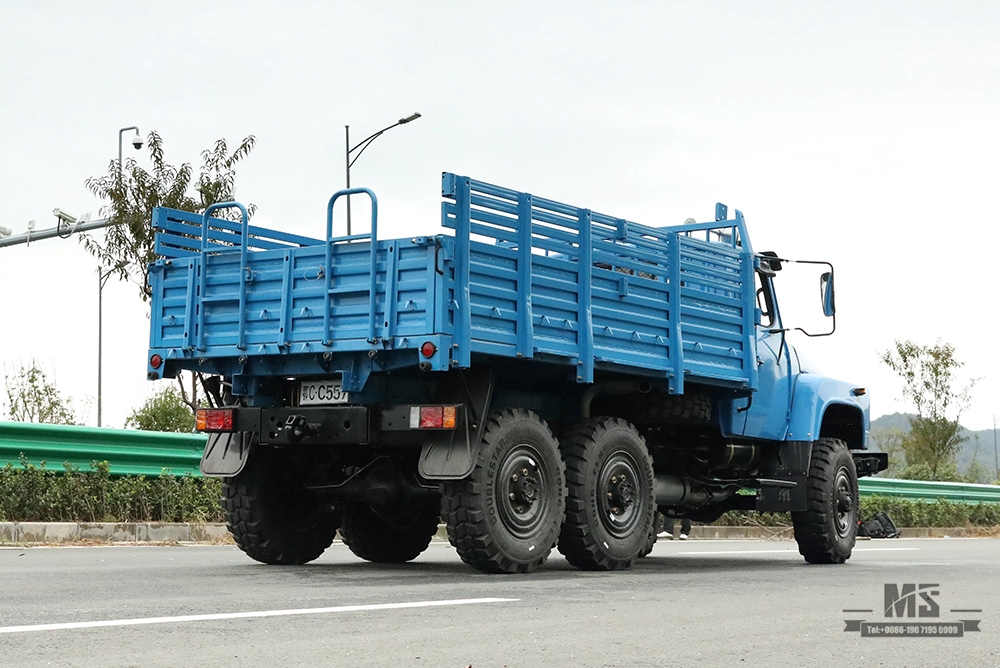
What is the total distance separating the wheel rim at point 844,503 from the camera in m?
13.2

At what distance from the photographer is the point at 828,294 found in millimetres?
12812

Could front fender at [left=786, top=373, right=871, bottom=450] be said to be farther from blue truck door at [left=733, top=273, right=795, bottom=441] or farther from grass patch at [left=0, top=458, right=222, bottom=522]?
grass patch at [left=0, top=458, right=222, bottom=522]

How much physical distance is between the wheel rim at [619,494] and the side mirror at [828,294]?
2942 millimetres

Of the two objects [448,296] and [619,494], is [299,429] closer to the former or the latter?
[448,296]

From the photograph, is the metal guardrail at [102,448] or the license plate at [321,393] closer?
the license plate at [321,393]

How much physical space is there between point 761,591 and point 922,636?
2.46m

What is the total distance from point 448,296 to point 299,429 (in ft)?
4.78

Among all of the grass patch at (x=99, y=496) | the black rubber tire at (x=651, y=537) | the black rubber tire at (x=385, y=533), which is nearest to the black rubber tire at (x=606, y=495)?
the black rubber tire at (x=651, y=537)

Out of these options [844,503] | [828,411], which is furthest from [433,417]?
[828,411]

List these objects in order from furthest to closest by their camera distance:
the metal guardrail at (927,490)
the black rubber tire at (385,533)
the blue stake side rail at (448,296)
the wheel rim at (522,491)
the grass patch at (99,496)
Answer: the metal guardrail at (927,490) → the grass patch at (99,496) → the black rubber tire at (385,533) → the wheel rim at (522,491) → the blue stake side rail at (448,296)

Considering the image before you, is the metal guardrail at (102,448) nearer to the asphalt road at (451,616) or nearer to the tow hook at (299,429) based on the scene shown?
the asphalt road at (451,616)

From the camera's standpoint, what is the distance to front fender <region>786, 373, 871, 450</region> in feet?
42.5

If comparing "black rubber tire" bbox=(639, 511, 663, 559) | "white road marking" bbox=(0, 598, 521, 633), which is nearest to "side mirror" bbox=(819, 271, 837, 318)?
"black rubber tire" bbox=(639, 511, 663, 559)

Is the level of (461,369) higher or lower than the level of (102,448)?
higher
